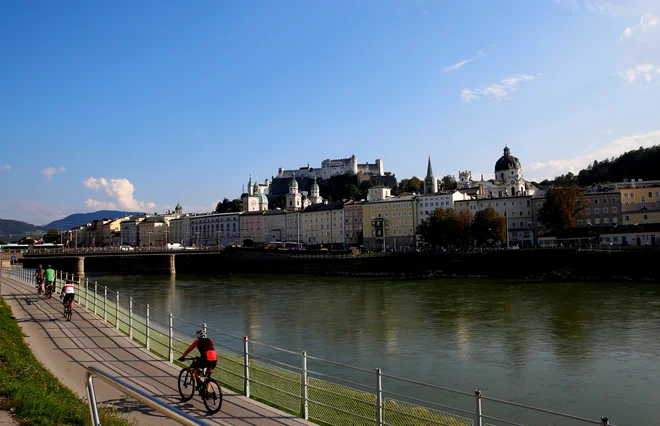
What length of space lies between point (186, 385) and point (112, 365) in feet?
8.83

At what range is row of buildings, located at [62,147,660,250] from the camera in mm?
76250

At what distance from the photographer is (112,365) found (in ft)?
36.1

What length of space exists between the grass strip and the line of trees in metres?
66.2

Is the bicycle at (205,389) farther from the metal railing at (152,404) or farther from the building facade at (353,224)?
the building facade at (353,224)

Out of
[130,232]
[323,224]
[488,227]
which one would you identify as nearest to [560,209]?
[488,227]

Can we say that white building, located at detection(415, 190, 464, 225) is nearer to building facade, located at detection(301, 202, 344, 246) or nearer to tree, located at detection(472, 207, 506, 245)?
tree, located at detection(472, 207, 506, 245)

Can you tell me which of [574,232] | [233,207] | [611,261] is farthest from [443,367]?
[233,207]

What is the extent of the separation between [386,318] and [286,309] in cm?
746

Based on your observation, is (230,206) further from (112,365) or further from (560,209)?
(112,365)

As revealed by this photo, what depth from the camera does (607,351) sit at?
20156 millimetres

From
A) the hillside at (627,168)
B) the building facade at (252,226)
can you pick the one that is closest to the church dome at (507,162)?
the hillside at (627,168)

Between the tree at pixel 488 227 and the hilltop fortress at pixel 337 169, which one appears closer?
the tree at pixel 488 227

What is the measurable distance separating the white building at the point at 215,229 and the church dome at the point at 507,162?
64652 mm

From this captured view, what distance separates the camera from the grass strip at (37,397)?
22.2 feet
